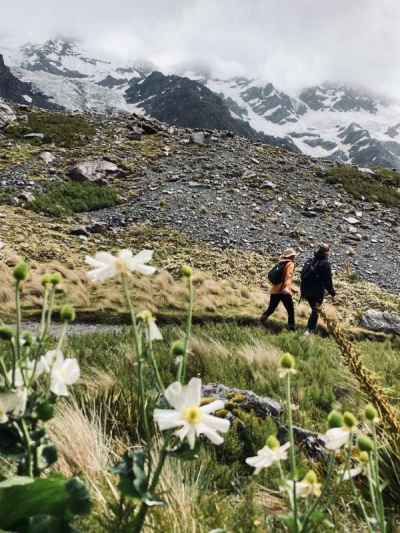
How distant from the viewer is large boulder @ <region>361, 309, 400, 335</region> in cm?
1460

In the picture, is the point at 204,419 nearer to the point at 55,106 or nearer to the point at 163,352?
the point at 163,352

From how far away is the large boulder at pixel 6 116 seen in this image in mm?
37750

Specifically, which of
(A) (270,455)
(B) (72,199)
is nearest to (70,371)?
(A) (270,455)

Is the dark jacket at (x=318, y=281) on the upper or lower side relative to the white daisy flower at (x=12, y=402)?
lower

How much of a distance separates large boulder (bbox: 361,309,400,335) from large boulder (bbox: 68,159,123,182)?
62.0 feet

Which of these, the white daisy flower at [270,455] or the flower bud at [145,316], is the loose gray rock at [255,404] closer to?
the white daisy flower at [270,455]

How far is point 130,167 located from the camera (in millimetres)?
31781

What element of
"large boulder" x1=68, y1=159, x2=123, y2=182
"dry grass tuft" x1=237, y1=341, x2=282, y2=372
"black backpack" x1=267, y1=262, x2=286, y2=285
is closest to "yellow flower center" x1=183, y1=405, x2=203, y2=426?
"dry grass tuft" x1=237, y1=341, x2=282, y2=372

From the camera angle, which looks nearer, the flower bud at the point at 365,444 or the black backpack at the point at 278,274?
the flower bud at the point at 365,444

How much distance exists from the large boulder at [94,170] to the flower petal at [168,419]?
2860 cm

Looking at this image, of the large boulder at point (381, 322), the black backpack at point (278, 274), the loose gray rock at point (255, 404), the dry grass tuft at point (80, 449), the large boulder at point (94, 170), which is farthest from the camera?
the large boulder at point (94, 170)

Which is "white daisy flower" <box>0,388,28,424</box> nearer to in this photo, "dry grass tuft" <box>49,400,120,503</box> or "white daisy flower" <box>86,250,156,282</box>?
"white daisy flower" <box>86,250,156,282</box>

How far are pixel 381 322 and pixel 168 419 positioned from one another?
1454 centimetres

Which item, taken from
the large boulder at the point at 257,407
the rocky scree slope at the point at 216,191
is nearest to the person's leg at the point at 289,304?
the large boulder at the point at 257,407
